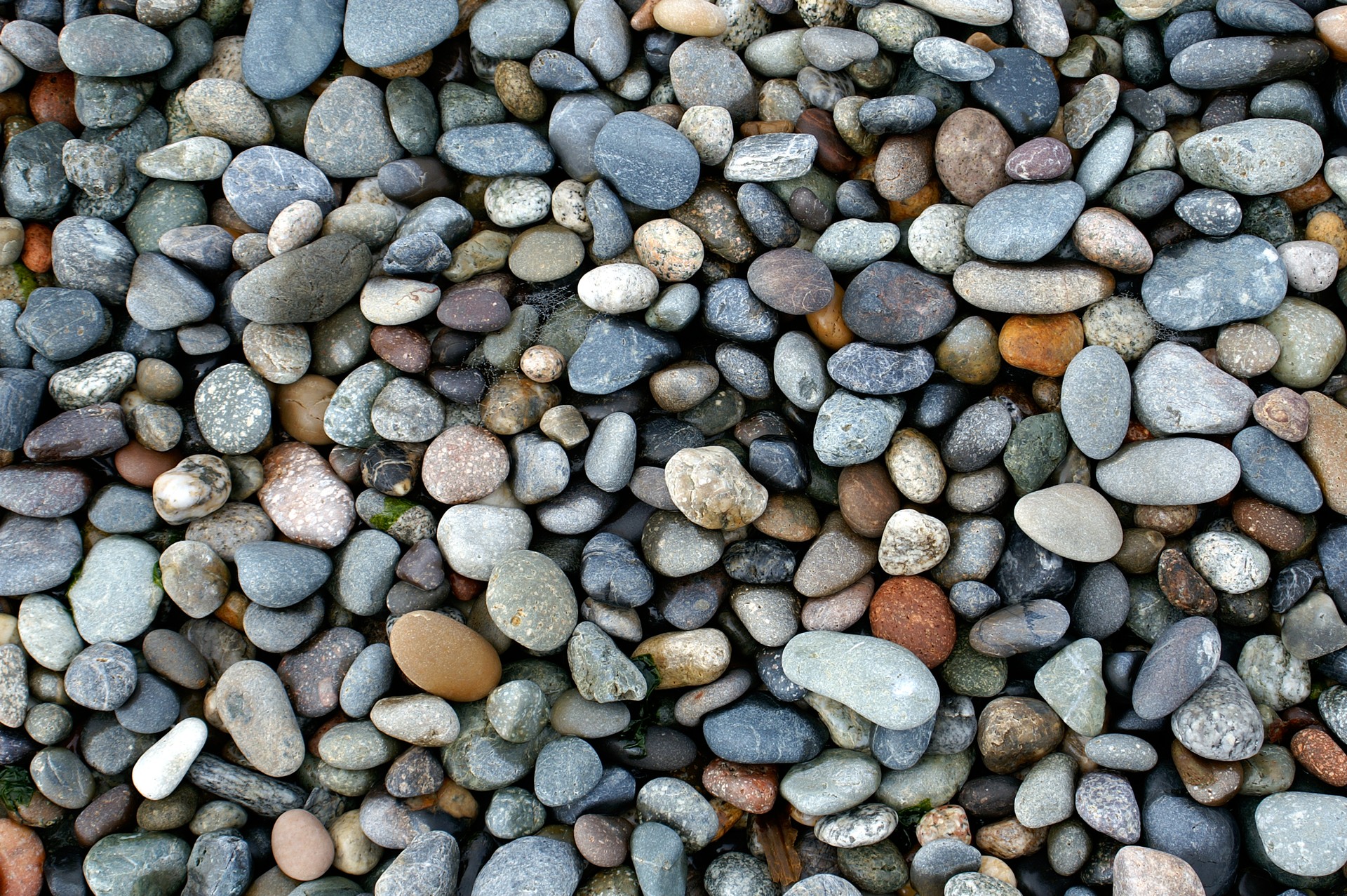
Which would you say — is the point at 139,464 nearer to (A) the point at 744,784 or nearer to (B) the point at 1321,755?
(A) the point at 744,784

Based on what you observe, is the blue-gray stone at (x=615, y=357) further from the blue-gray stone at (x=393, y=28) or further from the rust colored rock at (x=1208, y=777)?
the rust colored rock at (x=1208, y=777)

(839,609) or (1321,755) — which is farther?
(839,609)

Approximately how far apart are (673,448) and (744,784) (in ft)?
3.50

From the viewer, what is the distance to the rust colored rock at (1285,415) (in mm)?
2463

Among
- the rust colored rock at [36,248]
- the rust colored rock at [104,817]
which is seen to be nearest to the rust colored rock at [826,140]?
the rust colored rock at [36,248]

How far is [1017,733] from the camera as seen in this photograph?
2.49 meters

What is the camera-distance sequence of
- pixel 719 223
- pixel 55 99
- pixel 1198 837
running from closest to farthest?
pixel 1198 837
pixel 719 223
pixel 55 99

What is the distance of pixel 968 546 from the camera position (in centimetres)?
261

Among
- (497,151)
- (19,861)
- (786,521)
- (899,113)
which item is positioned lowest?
(19,861)

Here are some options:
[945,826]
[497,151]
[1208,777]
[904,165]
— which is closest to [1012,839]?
[945,826]

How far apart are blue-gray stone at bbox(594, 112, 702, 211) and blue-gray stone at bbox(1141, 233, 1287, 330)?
1.50m

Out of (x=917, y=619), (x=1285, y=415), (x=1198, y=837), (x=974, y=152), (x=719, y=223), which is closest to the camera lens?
(x=1198, y=837)

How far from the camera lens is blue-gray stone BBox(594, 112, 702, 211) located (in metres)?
2.72

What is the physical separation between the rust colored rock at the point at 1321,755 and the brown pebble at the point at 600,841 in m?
1.97
